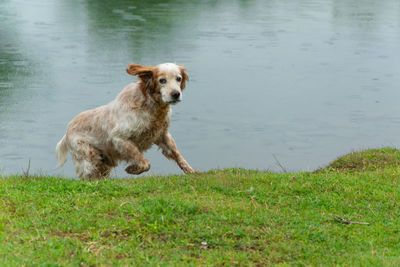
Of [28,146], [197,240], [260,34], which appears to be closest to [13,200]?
[197,240]

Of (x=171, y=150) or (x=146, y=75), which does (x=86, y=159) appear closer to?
(x=171, y=150)

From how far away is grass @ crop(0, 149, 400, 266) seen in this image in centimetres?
531

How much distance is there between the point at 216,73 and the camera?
19750 mm

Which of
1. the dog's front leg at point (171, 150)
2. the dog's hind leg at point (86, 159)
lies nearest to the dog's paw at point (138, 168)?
the dog's front leg at point (171, 150)

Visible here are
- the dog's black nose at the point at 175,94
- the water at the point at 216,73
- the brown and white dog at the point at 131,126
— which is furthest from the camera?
the water at the point at 216,73

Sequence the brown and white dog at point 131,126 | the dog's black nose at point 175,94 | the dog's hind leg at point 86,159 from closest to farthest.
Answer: the dog's black nose at point 175,94
the brown and white dog at point 131,126
the dog's hind leg at point 86,159

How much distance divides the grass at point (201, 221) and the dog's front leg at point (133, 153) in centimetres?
69

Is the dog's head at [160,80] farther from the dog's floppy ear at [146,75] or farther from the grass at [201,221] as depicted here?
the grass at [201,221]

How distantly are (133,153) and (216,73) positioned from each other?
11450 mm

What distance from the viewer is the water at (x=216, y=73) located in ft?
50.7

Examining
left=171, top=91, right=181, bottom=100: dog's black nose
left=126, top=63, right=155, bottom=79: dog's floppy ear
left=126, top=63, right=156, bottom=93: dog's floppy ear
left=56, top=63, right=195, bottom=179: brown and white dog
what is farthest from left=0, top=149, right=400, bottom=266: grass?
left=126, top=63, right=155, bottom=79: dog's floppy ear

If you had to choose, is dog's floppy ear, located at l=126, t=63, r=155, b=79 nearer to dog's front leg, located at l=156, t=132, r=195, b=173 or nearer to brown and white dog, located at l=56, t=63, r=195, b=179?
brown and white dog, located at l=56, t=63, r=195, b=179

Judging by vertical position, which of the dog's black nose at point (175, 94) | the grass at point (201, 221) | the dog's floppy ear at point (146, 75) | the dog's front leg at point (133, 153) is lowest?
the dog's front leg at point (133, 153)

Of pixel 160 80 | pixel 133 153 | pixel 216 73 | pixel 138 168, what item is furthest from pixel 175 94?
pixel 216 73
